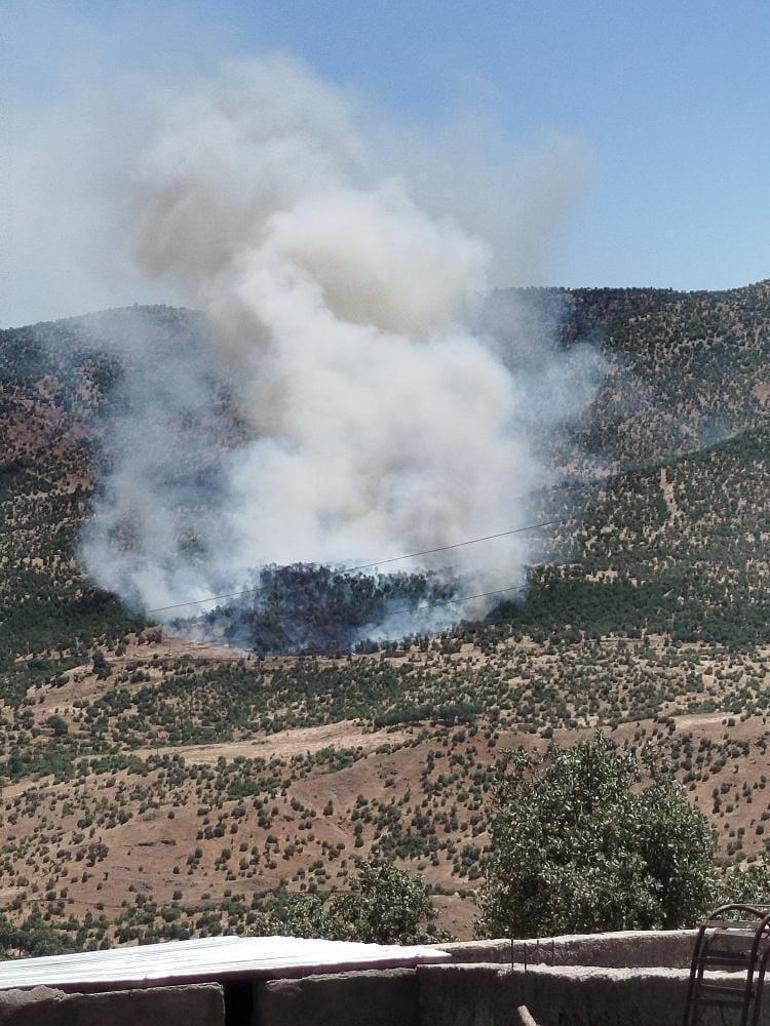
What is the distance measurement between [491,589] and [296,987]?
235ft

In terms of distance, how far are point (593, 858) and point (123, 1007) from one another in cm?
1377

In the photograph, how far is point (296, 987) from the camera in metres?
8.12

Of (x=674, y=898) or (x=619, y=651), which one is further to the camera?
(x=619, y=651)

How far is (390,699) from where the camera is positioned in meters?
63.7

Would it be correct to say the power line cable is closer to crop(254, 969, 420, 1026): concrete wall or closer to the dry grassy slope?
the dry grassy slope

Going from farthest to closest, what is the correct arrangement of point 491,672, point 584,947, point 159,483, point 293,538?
point 159,483
point 293,538
point 491,672
point 584,947

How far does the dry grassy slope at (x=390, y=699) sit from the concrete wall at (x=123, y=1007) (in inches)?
1223

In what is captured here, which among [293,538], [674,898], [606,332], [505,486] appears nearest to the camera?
[674,898]

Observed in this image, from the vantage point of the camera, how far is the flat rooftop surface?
816 centimetres

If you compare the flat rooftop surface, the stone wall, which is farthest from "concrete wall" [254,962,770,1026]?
the flat rooftop surface

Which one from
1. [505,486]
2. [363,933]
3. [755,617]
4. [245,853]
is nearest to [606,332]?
[505,486]

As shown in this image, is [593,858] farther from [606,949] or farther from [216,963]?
[216,963]

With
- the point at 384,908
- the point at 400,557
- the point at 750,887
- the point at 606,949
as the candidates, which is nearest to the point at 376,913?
the point at 384,908

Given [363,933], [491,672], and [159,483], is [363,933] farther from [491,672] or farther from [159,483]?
[159,483]
